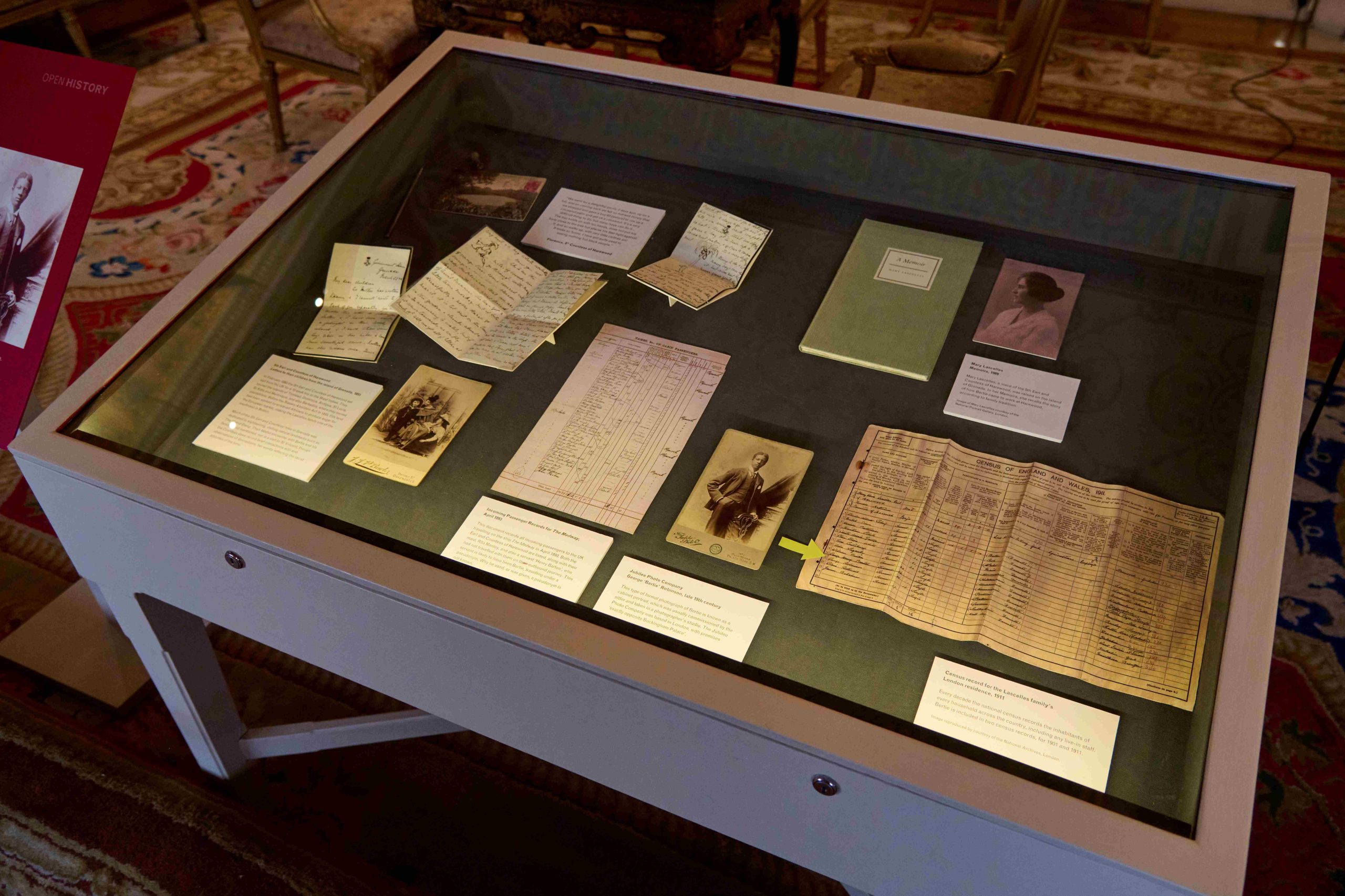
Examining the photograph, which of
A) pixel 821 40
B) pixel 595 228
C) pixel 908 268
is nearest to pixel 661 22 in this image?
pixel 821 40

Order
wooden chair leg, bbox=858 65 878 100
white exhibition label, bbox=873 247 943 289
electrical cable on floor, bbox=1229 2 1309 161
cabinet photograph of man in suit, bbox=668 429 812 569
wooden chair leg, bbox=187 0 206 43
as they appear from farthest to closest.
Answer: wooden chair leg, bbox=187 0 206 43 < electrical cable on floor, bbox=1229 2 1309 161 < wooden chair leg, bbox=858 65 878 100 < white exhibition label, bbox=873 247 943 289 < cabinet photograph of man in suit, bbox=668 429 812 569

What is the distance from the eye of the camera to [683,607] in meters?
0.99

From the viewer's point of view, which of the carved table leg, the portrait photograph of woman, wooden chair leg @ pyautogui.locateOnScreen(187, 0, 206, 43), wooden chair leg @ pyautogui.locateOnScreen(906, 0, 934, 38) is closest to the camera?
the portrait photograph of woman

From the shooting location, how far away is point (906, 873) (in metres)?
0.95

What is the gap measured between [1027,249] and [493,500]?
88 cm

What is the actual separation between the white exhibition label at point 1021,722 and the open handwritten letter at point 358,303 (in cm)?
89

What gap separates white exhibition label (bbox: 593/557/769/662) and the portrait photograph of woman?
1.86 feet

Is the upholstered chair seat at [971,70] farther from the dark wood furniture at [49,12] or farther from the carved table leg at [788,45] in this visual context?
the dark wood furniture at [49,12]

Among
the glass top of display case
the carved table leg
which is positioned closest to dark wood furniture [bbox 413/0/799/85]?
the carved table leg

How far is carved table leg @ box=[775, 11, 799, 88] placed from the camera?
9.75 ft

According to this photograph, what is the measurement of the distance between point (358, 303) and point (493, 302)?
0.20 m

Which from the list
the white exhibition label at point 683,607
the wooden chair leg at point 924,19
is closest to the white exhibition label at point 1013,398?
the white exhibition label at point 683,607

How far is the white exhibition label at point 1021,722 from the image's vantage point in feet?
2.78

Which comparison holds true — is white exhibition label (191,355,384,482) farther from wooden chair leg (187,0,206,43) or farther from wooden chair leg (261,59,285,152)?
wooden chair leg (187,0,206,43)
